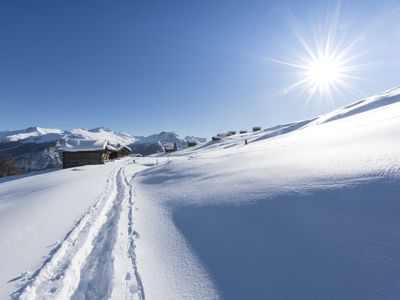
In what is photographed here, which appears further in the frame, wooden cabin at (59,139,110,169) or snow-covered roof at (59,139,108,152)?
snow-covered roof at (59,139,108,152)

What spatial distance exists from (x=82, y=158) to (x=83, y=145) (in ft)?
8.60

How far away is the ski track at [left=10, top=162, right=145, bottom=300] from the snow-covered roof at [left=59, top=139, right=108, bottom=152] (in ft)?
114

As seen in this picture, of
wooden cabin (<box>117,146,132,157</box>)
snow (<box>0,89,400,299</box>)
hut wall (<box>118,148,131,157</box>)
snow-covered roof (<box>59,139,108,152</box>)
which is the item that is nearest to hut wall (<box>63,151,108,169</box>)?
snow-covered roof (<box>59,139,108,152</box>)

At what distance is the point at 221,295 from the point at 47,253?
3.95 m

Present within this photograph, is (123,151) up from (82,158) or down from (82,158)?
up

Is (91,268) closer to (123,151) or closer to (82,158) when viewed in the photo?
(82,158)

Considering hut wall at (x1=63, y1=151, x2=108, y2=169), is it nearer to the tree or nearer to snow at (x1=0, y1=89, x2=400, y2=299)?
the tree

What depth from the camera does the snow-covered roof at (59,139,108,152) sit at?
3762 centimetres

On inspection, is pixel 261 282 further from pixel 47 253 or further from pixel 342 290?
pixel 47 253

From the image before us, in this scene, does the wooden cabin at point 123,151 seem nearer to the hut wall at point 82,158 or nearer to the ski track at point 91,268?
the hut wall at point 82,158

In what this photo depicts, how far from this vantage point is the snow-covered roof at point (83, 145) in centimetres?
3762

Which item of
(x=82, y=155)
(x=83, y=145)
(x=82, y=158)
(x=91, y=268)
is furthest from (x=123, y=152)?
(x=91, y=268)

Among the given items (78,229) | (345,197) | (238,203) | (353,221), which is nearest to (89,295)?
(78,229)

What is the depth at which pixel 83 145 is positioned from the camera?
39.0 m
